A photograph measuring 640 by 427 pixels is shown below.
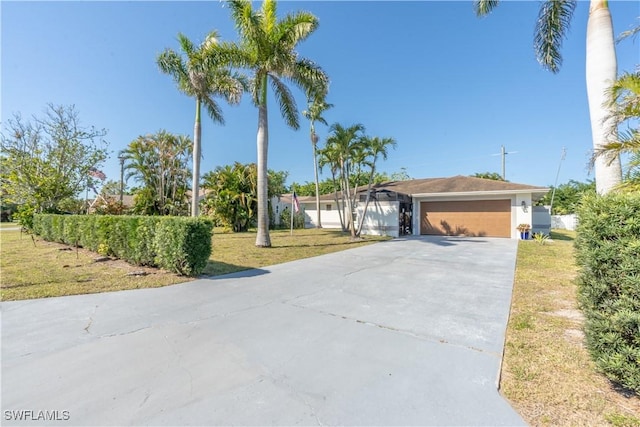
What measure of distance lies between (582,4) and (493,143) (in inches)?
1147

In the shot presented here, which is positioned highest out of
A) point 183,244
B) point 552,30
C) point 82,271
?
point 552,30

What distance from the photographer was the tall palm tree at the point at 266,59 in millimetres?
10820

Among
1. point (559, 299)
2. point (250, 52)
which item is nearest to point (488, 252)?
point (559, 299)

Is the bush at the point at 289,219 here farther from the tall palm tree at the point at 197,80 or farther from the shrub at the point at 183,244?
Answer: the shrub at the point at 183,244

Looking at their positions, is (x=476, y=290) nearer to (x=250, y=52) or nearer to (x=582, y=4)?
(x=582, y=4)

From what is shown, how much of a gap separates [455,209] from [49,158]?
25.5m

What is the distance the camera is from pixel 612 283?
236 centimetres

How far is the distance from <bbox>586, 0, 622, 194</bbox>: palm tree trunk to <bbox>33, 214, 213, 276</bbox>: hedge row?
8631mm

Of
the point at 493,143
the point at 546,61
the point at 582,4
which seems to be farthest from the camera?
the point at 493,143

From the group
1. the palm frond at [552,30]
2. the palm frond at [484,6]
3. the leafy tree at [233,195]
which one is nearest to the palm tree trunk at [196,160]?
the leafy tree at [233,195]

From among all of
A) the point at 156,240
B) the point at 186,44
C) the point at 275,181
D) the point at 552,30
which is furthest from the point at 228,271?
the point at 275,181

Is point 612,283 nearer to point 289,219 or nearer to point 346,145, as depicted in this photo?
point 346,145

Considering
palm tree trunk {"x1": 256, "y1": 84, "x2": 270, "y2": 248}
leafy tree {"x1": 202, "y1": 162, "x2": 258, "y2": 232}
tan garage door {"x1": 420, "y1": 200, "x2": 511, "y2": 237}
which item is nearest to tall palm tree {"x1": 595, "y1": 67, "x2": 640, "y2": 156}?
palm tree trunk {"x1": 256, "y1": 84, "x2": 270, "y2": 248}

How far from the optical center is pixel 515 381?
2592 mm
